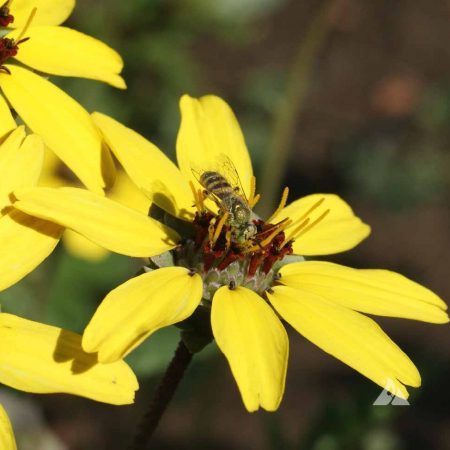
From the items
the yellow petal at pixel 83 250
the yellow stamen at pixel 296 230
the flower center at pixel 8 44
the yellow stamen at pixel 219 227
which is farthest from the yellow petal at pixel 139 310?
the yellow petal at pixel 83 250

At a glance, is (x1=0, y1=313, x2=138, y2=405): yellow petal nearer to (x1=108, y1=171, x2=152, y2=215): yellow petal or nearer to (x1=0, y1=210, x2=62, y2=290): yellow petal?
(x1=0, y1=210, x2=62, y2=290): yellow petal

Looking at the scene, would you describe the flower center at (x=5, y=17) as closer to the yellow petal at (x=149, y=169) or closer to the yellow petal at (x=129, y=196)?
the yellow petal at (x=149, y=169)

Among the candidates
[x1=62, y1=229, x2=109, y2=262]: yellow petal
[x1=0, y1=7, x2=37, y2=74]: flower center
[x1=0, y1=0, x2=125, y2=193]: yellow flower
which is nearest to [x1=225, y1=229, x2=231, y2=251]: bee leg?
[x1=0, y1=0, x2=125, y2=193]: yellow flower

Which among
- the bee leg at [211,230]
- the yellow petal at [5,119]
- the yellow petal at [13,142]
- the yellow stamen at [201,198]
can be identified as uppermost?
the yellow petal at [13,142]

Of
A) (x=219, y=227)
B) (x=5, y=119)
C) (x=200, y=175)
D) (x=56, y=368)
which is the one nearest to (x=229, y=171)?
(x=200, y=175)

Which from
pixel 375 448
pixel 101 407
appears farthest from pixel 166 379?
pixel 101 407

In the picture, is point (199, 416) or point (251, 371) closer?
point (251, 371)

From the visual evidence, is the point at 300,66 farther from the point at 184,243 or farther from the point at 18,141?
the point at 18,141
